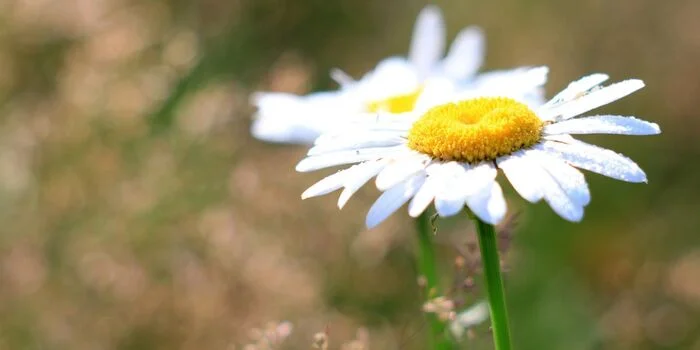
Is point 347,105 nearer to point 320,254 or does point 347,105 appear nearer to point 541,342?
point 320,254

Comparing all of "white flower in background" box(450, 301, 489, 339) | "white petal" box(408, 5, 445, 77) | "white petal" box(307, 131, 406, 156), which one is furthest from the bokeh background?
"white petal" box(307, 131, 406, 156)

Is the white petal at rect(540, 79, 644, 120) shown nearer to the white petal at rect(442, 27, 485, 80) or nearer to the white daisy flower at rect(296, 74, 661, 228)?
the white daisy flower at rect(296, 74, 661, 228)

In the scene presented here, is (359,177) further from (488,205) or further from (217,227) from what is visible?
(217,227)

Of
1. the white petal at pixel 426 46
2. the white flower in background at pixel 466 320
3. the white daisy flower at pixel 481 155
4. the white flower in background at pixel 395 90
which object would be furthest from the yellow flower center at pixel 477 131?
the white petal at pixel 426 46

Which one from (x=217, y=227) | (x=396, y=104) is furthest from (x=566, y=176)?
(x=217, y=227)

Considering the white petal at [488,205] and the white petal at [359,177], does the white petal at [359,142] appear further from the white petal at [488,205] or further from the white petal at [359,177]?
the white petal at [488,205]

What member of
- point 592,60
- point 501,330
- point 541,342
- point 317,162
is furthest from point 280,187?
point 592,60
